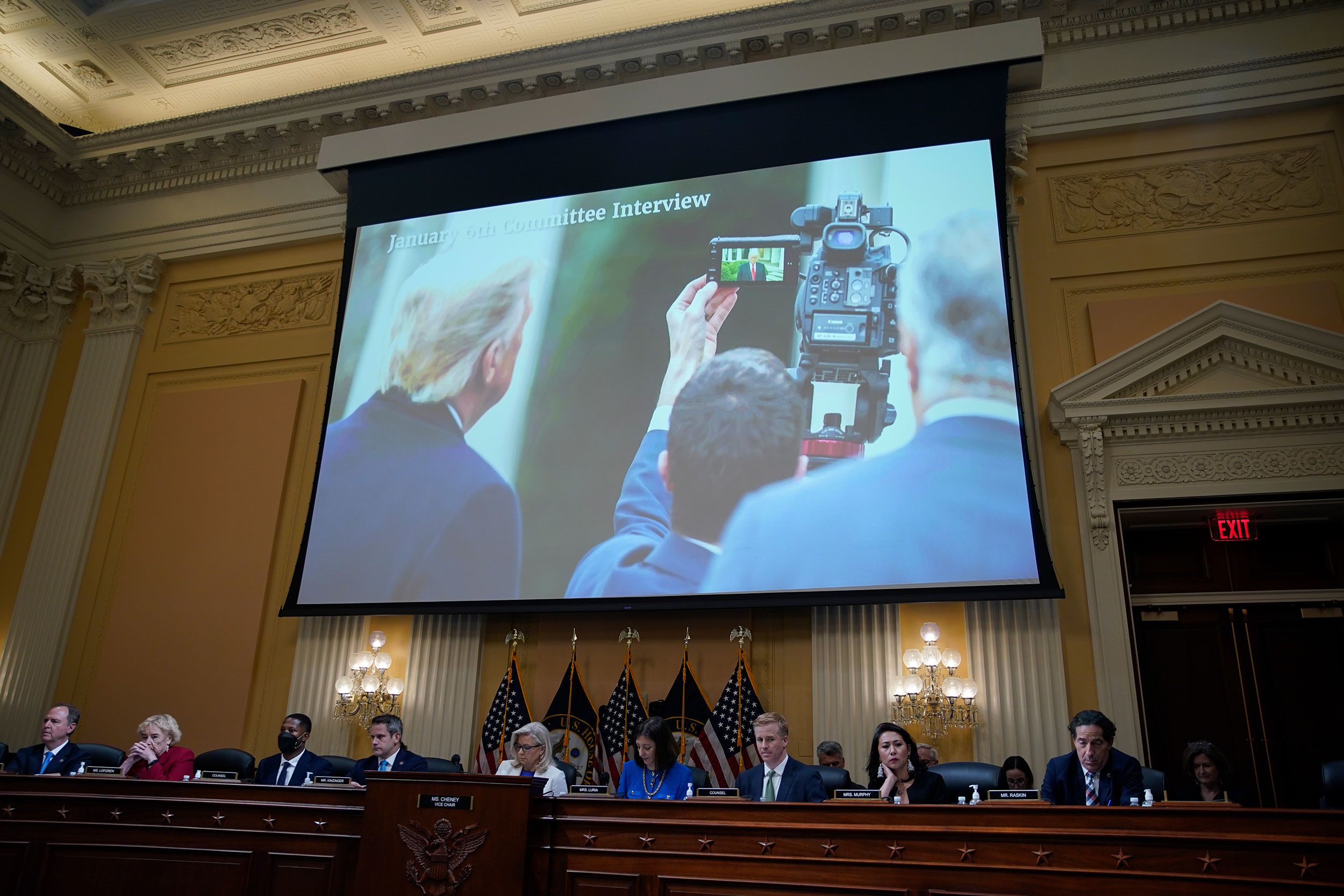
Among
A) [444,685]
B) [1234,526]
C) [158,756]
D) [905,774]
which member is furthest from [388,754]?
[1234,526]

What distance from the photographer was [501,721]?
23.1 ft

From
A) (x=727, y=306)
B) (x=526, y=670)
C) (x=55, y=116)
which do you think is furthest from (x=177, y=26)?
(x=526, y=670)

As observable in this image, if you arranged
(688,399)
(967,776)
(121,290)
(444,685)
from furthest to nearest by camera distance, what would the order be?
(121,290), (444,685), (688,399), (967,776)

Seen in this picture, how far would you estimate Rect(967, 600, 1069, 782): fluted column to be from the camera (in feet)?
20.4

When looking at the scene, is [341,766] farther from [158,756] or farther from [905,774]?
[905,774]

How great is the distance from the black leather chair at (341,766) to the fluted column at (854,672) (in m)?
2.90

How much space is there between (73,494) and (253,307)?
234 centimetres

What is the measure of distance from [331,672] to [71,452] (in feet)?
12.3

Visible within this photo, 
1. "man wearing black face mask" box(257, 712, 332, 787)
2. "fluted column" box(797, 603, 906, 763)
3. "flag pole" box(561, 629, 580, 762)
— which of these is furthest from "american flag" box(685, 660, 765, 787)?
"man wearing black face mask" box(257, 712, 332, 787)

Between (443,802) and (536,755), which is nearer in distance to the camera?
(443,802)

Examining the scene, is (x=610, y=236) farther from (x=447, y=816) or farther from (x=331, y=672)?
(x=447, y=816)

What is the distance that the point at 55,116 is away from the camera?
10406 mm

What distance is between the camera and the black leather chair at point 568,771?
223 inches

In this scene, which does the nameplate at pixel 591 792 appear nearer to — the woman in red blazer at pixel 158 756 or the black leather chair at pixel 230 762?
the black leather chair at pixel 230 762
